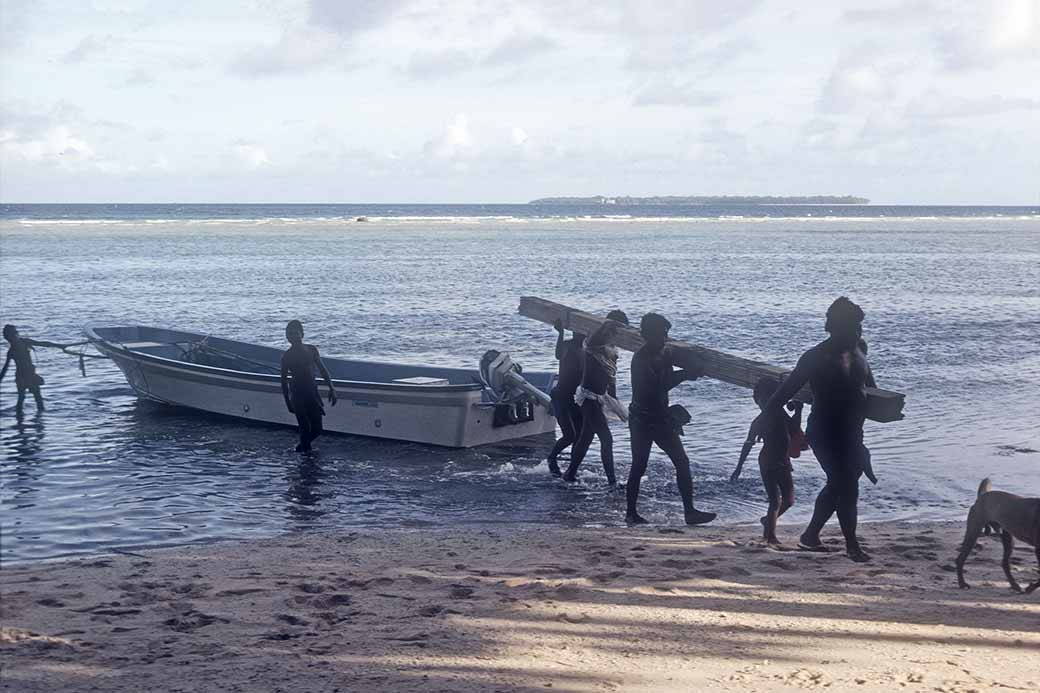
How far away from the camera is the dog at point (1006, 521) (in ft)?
23.3

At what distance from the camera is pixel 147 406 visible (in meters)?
17.2

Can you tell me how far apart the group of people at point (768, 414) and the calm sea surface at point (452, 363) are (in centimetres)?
80

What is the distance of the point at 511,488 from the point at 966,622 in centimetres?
607

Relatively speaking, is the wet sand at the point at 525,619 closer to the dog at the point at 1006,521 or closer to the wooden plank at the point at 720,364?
the dog at the point at 1006,521

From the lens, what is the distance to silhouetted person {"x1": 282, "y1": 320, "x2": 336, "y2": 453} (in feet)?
41.9

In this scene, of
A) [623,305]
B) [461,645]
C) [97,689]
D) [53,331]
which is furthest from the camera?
[623,305]

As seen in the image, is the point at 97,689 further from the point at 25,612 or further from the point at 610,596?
the point at 610,596

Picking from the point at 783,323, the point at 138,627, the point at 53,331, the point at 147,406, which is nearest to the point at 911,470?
the point at 138,627

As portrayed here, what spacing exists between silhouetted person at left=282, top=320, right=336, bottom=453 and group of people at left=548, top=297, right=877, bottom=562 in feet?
9.52

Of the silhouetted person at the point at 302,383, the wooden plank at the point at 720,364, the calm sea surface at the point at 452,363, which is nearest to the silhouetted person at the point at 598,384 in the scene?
the wooden plank at the point at 720,364

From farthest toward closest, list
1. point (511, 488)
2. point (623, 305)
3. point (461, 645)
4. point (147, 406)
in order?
1. point (623, 305)
2. point (147, 406)
3. point (511, 488)
4. point (461, 645)

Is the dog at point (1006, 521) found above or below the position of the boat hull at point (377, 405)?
above

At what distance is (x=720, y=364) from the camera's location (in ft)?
32.0

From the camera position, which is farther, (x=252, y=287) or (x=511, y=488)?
(x=252, y=287)
